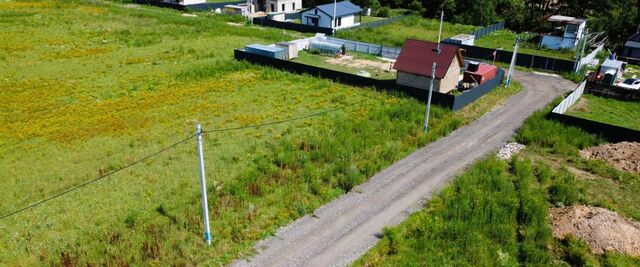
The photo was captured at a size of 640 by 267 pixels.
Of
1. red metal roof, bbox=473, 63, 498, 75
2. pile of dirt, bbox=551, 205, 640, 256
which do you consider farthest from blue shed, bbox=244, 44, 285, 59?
pile of dirt, bbox=551, 205, 640, 256

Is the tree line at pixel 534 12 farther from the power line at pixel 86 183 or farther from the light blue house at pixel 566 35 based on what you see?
the power line at pixel 86 183

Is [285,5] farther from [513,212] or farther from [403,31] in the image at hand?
[513,212]

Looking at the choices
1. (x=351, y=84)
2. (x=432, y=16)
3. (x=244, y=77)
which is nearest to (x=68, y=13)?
(x=244, y=77)

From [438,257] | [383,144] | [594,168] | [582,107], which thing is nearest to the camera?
[438,257]

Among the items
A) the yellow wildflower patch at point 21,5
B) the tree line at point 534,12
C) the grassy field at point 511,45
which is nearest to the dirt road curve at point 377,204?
the grassy field at point 511,45

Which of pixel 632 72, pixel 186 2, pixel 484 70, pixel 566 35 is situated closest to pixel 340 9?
pixel 566 35

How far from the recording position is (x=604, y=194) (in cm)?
2161

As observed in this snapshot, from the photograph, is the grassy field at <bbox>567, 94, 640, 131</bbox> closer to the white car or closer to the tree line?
the white car

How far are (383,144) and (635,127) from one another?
57.1ft

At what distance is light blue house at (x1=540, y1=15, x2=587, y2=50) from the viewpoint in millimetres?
51281

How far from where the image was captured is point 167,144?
26.9m

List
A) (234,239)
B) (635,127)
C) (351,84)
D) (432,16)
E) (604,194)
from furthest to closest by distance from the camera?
(432,16) < (351,84) < (635,127) < (604,194) < (234,239)

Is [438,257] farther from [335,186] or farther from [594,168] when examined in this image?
[594,168]

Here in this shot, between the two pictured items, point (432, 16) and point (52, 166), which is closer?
point (52, 166)
